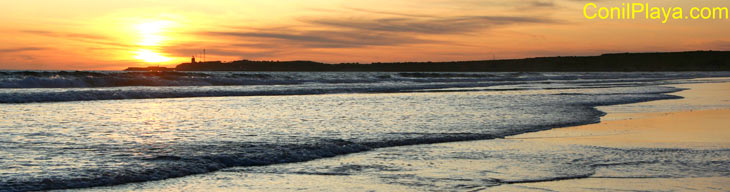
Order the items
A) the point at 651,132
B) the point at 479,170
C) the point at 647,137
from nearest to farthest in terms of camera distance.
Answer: the point at 479,170, the point at 647,137, the point at 651,132

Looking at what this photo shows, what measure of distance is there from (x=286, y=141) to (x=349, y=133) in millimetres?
1394

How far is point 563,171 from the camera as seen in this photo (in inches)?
279

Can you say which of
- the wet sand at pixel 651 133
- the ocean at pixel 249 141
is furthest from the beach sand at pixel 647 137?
the ocean at pixel 249 141

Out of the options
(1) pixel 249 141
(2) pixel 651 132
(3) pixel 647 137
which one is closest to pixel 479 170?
(1) pixel 249 141

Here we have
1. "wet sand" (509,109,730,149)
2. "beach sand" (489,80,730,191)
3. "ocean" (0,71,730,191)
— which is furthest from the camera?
"wet sand" (509,109,730,149)

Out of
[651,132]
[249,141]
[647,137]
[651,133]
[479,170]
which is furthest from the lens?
[651,132]

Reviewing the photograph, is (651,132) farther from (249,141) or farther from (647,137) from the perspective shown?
(249,141)

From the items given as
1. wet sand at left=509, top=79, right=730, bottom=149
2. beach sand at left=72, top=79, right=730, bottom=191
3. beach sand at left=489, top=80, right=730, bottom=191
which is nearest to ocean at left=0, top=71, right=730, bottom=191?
beach sand at left=72, top=79, right=730, bottom=191

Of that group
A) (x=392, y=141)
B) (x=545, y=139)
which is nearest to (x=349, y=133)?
(x=392, y=141)

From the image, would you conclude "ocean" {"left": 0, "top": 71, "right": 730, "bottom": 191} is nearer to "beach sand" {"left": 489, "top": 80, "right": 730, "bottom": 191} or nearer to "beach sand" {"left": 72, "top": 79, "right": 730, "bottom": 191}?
"beach sand" {"left": 72, "top": 79, "right": 730, "bottom": 191}

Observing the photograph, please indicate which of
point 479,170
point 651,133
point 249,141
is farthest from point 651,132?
point 249,141

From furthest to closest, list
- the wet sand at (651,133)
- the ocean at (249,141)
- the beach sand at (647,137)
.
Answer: the wet sand at (651,133)
the ocean at (249,141)
the beach sand at (647,137)

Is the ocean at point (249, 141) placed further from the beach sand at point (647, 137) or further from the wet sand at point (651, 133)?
the wet sand at point (651, 133)

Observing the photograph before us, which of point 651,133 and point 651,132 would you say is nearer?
point 651,133
